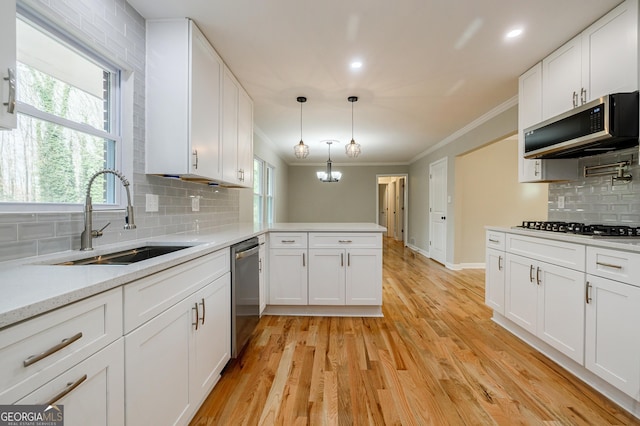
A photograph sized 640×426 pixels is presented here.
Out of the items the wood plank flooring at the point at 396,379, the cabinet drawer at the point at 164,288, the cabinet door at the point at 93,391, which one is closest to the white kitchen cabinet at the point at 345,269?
the wood plank flooring at the point at 396,379

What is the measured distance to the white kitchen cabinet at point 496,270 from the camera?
269cm

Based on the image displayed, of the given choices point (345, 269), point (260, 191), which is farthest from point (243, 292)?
point (260, 191)

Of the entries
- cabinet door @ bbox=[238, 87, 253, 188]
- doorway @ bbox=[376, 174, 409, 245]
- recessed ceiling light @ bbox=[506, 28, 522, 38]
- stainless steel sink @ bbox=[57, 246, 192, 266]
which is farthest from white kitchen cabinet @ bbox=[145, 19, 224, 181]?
doorway @ bbox=[376, 174, 409, 245]

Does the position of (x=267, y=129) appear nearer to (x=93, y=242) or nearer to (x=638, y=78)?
(x=93, y=242)

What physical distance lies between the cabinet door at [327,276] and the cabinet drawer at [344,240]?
2.4 inches

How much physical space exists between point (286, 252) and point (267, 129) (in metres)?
2.64

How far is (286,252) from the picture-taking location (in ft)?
9.70

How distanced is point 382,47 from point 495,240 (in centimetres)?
206

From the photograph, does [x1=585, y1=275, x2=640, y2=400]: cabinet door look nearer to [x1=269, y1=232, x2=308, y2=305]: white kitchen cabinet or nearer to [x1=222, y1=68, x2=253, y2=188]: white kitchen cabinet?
[x1=269, y1=232, x2=308, y2=305]: white kitchen cabinet

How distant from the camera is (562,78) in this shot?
7.62ft

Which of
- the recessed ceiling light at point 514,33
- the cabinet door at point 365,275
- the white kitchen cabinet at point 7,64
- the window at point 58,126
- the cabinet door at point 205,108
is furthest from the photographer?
the cabinet door at point 365,275

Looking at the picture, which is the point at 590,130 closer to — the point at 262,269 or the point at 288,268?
the point at 288,268

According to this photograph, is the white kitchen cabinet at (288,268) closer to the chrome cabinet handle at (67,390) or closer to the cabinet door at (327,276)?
the cabinet door at (327,276)

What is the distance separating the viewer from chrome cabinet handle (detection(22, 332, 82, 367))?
649 millimetres
